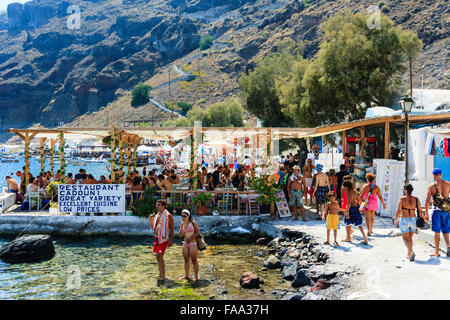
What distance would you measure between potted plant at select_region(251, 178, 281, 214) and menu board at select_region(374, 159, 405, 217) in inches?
123

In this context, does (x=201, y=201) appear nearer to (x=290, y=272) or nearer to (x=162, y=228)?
(x=290, y=272)

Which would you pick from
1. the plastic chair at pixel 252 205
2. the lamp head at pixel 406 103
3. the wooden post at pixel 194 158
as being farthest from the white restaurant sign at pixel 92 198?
the lamp head at pixel 406 103

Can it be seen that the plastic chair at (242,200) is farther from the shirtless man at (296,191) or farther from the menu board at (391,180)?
the menu board at (391,180)

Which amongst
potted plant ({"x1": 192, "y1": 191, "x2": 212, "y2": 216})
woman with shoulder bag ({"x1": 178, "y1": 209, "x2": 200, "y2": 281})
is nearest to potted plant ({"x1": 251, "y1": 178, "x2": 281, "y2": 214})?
potted plant ({"x1": 192, "y1": 191, "x2": 212, "y2": 216})

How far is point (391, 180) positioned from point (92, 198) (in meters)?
9.22

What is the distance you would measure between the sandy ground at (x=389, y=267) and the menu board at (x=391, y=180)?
1.25 metres

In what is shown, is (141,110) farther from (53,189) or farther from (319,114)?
(53,189)

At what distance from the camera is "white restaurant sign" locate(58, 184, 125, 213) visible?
44.2ft

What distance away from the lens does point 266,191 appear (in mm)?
13453

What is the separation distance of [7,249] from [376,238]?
9.61 metres

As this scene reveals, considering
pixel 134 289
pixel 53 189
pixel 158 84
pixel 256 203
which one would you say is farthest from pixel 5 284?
pixel 158 84
